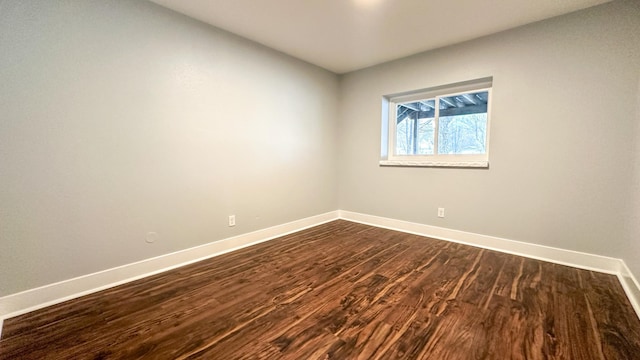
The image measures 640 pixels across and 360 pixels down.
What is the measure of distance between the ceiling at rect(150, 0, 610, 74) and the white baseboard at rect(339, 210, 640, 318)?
88.2 inches

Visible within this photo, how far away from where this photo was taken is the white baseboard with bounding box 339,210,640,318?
6.61 ft

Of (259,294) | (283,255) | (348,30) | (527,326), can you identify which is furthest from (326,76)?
(527,326)

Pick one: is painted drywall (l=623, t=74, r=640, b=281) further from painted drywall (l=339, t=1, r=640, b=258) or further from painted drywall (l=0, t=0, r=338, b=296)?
painted drywall (l=0, t=0, r=338, b=296)

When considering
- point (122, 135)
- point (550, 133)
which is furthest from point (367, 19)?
point (122, 135)

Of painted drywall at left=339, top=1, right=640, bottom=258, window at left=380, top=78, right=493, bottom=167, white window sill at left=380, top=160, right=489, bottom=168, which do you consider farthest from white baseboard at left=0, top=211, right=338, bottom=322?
painted drywall at left=339, top=1, right=640, bottom=258

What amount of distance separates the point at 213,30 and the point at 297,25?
0.86m

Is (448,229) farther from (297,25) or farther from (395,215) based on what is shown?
(297,25)

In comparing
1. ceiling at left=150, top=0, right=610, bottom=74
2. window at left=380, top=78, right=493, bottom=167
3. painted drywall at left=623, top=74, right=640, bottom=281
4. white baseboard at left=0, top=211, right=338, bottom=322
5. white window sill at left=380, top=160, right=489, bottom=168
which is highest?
ceiling at left=150, top=0, right=610, bottom=74

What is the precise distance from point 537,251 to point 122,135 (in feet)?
13.2

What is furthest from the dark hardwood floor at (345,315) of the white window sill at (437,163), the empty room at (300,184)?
the white window sill at (437,163)

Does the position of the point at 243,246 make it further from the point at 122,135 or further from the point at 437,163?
the point at 437,163

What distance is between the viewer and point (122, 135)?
2072mm

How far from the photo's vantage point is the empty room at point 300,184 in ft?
5.13

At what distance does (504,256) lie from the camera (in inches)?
104
